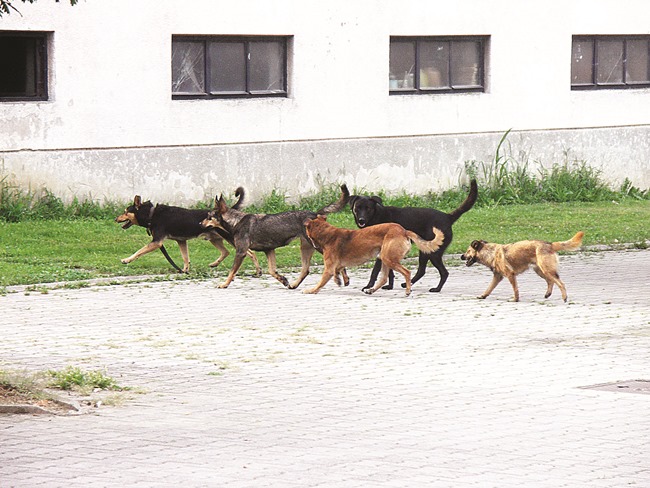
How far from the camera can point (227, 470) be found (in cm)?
788

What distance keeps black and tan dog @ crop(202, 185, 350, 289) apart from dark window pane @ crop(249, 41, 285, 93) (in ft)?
25.0

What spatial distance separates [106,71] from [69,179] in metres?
1.72

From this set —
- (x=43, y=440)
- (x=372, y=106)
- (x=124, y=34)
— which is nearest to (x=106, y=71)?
(x=124, y=34)

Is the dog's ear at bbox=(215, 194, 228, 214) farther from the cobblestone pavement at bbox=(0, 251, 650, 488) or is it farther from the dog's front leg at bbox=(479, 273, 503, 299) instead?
the dog's front leg at bbox=(479, 273, 503, 299)

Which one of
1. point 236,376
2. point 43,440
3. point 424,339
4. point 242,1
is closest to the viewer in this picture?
point 43,440

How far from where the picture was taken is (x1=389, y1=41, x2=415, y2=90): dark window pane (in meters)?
25.3

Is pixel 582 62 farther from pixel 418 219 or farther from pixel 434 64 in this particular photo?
pixel 418 219

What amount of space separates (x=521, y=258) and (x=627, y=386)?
456cm

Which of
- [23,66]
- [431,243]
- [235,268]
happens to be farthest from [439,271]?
[23,66]

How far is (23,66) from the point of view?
21.2 metres

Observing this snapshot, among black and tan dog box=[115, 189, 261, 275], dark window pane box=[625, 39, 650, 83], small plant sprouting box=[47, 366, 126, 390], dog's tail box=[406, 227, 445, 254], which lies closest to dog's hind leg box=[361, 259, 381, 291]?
dog's tail box=[406, 227, 445, 254]

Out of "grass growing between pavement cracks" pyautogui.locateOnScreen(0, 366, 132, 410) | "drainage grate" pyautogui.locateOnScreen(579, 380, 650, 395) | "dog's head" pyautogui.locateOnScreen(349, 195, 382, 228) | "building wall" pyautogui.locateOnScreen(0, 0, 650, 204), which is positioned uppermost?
"building wall" pyautogui.locateOnScreen(0, 0, 650, 204)

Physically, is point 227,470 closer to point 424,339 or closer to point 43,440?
point 43,440

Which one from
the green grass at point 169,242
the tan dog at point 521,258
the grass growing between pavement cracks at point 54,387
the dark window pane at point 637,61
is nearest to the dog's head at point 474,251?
the tan dog at point 521,258
